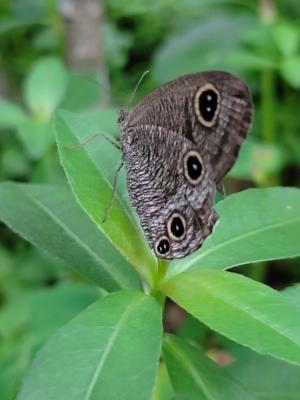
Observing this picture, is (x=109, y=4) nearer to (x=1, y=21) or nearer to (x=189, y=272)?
(x=1, y=21)

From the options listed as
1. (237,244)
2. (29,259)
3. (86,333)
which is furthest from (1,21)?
(86,333)

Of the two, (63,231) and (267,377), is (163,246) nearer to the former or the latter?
(63,231)

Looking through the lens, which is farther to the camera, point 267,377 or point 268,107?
point 268,107

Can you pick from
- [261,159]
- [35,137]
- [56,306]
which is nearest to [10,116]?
[35,137]

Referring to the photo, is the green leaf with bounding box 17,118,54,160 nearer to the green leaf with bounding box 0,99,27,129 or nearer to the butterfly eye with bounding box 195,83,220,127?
the green leaf with bounding box 0,99,27,129

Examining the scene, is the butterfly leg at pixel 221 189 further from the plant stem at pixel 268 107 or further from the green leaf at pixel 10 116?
the plant stem at pixel 268 107
